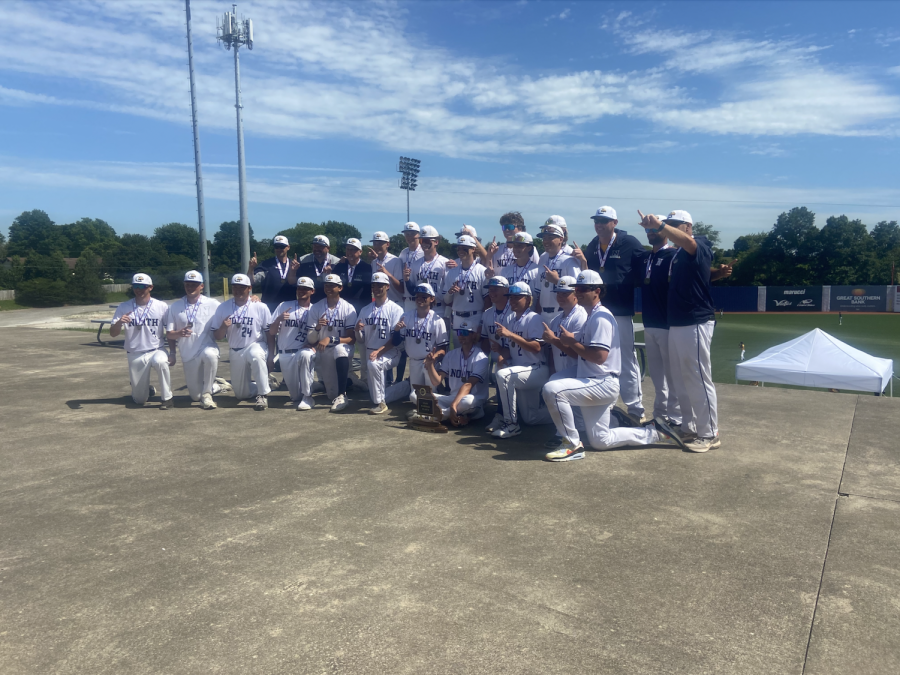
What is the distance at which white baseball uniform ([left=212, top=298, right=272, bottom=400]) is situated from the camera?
7.70 meters

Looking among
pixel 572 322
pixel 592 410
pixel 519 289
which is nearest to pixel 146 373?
pixel 519 289

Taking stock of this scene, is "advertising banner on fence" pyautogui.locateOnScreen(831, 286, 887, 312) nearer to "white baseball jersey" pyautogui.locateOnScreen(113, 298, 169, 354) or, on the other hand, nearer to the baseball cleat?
the baseball cleat

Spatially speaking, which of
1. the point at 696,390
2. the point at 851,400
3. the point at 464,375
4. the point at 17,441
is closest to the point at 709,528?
the point at 696,390

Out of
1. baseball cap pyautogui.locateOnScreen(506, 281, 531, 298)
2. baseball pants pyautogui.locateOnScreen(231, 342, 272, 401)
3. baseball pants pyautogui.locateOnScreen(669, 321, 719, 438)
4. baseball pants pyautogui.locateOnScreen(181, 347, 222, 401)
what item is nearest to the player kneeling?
baseball cap pyautogui.locateOnScreen(506, 281, 531, 298)

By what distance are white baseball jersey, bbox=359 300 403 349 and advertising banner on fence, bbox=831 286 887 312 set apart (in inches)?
2241

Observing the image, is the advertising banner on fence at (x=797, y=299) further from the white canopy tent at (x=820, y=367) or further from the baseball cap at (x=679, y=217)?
the baseball cap at (x=679, y=217)

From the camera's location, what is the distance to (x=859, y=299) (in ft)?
175

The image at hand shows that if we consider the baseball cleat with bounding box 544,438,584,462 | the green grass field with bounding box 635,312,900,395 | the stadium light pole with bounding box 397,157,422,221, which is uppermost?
the stadium light pole with bounding box 397,157,422,221

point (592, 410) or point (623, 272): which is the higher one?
point (623, 272)

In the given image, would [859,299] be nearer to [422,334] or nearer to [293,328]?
[422,334]

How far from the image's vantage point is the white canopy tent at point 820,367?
15.3 meters

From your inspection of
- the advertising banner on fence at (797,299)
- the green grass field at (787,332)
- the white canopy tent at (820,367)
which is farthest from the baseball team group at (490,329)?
the advertising banner on fence at (797,299)

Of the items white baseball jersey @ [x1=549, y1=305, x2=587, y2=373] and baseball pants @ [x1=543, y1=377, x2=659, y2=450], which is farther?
white baseball jersey @ [x1=549, y1=305, x2=587, y2=373]

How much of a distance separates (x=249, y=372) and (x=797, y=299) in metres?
56.7
